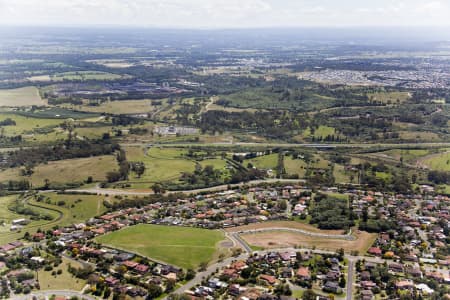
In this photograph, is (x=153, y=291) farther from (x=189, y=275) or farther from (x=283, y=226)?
(x=283, y=226)

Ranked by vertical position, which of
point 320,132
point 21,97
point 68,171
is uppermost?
point 21,97

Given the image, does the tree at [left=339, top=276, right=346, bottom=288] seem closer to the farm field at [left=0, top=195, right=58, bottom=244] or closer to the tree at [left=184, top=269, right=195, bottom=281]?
the tree at [left=184, top=269, right=195, bottom=281]

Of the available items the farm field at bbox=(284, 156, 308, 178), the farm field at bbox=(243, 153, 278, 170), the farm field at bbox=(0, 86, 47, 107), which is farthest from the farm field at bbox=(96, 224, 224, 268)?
the farm field at bbox=(0, 86, 47, 107)

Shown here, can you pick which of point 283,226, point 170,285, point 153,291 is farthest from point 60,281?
point 283,226

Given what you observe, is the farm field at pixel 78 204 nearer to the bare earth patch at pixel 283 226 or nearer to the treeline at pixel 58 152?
the treeline at pixel 58 152

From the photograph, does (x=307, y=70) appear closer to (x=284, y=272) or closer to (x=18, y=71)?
(x=18, y=71)
